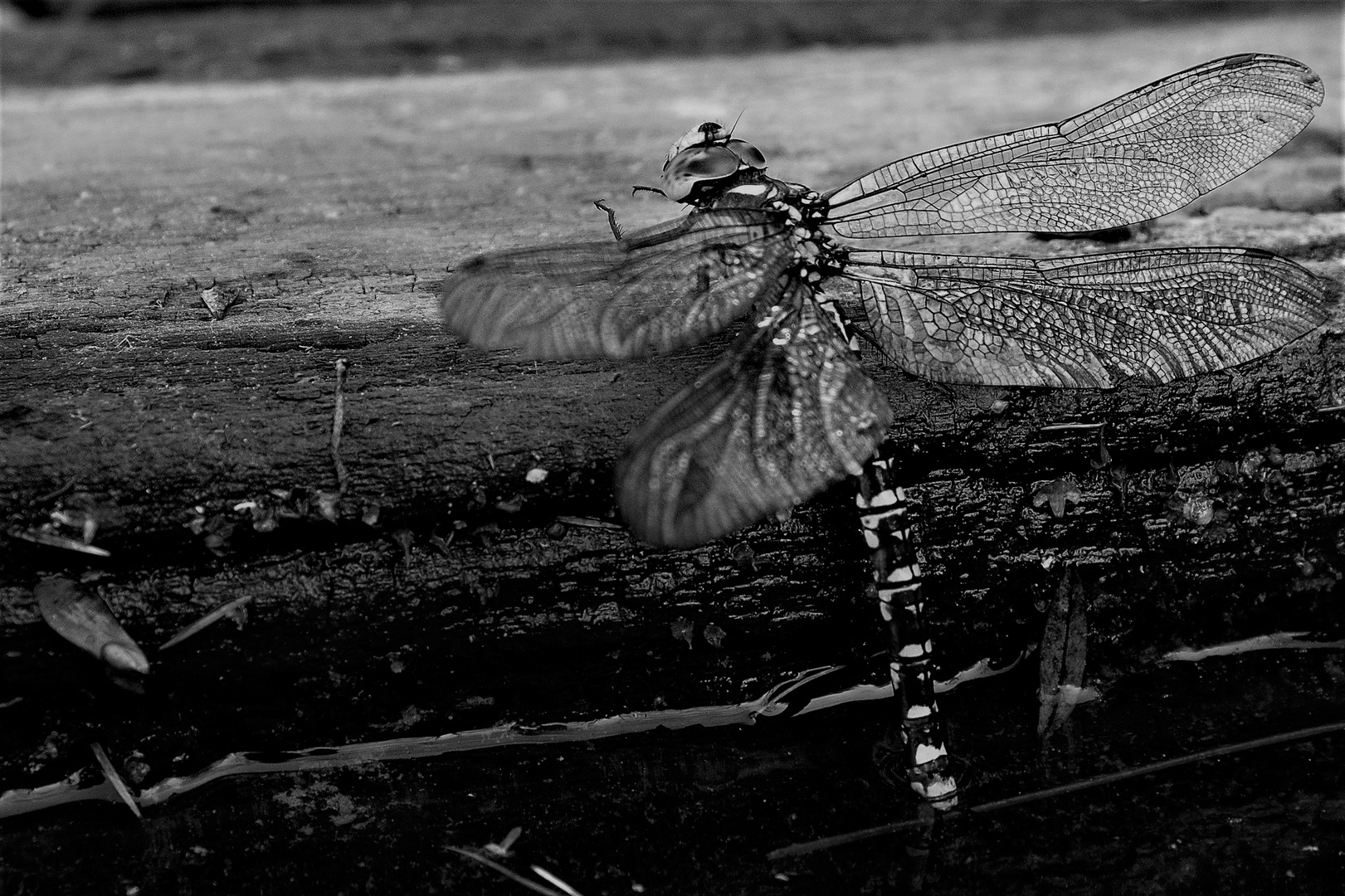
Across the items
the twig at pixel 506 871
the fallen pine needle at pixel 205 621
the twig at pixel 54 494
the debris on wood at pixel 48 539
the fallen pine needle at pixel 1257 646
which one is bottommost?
the twig at pixel 506 871

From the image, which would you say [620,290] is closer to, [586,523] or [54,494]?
[586,523]

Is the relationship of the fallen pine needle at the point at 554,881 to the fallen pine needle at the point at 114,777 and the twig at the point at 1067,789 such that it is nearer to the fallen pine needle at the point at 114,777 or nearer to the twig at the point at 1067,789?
the twig at the point at 1067,789

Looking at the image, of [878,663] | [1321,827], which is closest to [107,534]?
[878,663]

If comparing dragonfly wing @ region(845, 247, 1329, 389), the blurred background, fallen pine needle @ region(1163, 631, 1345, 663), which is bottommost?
fallen pine needle @ region(1163, 631, 1345, 663)

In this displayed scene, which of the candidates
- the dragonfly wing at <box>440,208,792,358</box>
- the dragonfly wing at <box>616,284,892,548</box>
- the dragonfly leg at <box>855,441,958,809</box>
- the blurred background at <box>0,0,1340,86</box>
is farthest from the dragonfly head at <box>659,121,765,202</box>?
the blurred background at <box>0,0,1340,86</box>

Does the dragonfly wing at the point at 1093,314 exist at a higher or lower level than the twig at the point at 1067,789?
higher

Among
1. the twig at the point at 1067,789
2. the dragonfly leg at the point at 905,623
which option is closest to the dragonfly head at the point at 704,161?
the dragonfly leg at the point at 905,623

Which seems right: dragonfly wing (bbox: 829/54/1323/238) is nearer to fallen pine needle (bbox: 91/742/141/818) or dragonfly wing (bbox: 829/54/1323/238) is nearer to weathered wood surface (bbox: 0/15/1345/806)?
weathered wood surface (bbox: 0/15/1345/806)
